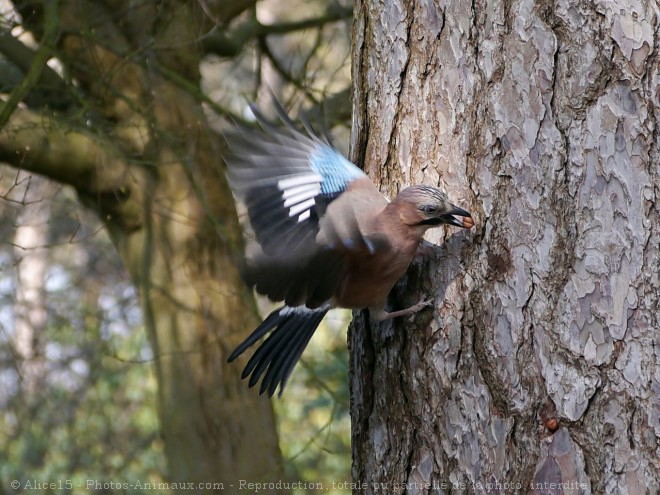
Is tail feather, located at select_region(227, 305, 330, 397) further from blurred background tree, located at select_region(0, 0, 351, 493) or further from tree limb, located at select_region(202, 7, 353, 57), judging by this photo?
tree limb, located at select_region(202, 7, 353, 57)

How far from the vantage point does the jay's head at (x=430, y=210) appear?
2504 millimetres

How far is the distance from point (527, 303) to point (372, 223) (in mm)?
657

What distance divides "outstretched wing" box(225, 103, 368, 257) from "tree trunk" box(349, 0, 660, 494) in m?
0.35

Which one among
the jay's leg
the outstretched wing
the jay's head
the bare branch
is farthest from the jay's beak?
the bare branch

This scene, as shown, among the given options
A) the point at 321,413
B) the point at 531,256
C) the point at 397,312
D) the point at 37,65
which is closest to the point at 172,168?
the point at 37,65

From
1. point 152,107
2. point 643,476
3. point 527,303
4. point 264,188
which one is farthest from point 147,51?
point 643,476

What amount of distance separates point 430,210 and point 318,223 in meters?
0.43

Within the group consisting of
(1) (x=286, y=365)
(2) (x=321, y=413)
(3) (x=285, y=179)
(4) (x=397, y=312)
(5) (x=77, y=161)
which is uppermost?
(5) (x=77, y=161)

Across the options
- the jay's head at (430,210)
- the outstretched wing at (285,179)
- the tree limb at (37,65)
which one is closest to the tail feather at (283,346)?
the outstretched wing at (285,179)

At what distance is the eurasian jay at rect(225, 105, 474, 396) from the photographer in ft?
8.43

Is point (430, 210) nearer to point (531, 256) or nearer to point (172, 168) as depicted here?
point (531, 256)

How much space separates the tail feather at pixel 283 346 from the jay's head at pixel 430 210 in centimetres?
62

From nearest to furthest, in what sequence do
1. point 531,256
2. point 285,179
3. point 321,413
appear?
point 531,256, point 285,179, point 321,413

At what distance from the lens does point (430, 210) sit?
2.53 meters
